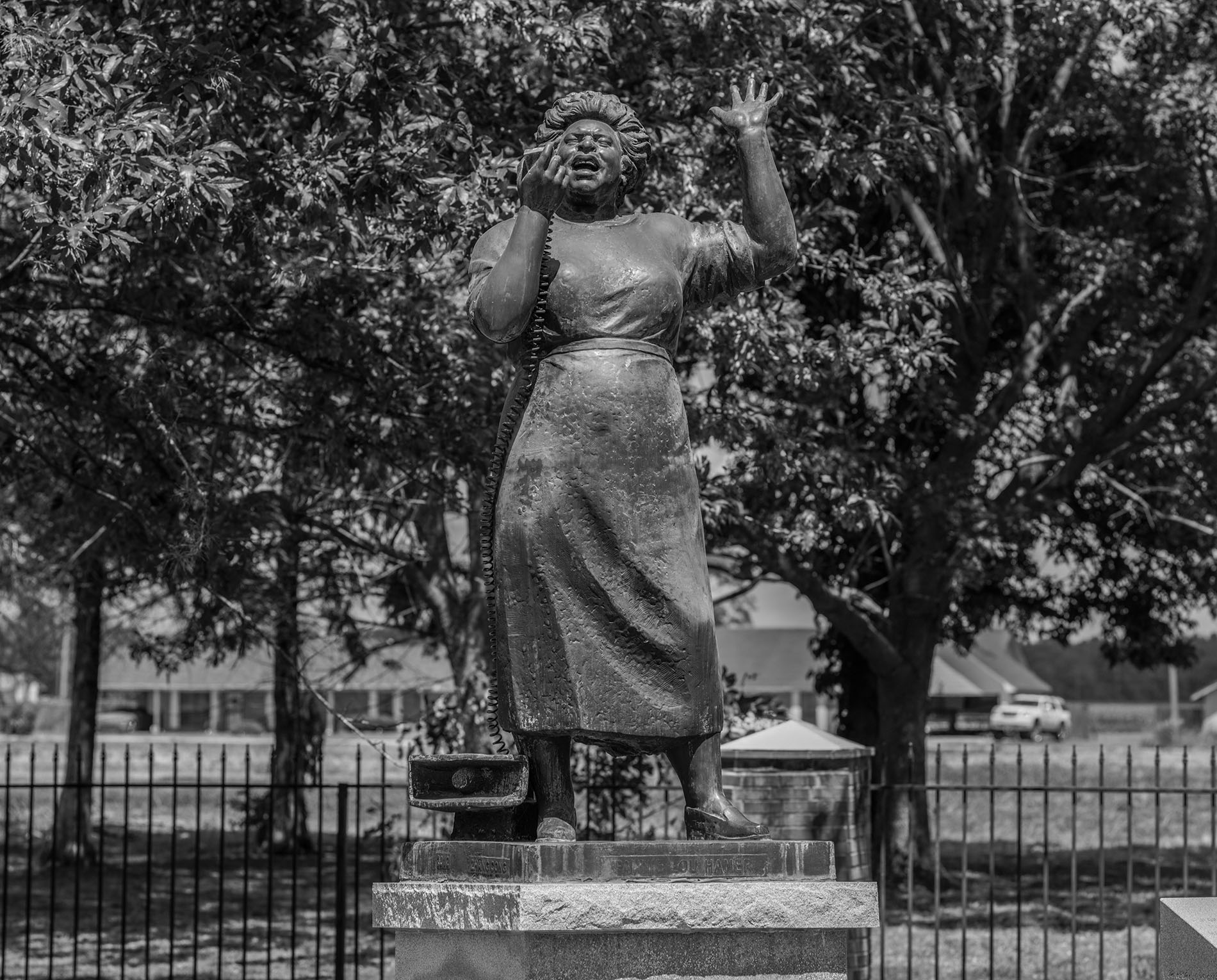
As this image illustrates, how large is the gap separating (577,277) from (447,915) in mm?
1664

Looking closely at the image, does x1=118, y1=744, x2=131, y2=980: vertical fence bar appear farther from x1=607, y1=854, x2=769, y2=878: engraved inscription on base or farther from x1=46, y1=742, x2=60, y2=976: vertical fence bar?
x1=607, y1=854, x2=769, y2=878: engraved inscription on base

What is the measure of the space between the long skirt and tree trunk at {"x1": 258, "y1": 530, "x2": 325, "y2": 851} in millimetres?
8101

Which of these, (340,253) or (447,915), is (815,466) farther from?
(447,915)

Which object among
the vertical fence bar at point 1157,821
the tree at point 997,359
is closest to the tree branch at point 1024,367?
the tree at point 997,359

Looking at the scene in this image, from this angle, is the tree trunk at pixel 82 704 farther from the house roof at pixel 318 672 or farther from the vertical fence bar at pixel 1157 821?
the vertical fence bar at pixel 1157 821

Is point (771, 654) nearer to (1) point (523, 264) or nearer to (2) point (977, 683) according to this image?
(2) point (977, 683)

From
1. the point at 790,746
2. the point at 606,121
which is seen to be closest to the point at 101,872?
the point at 790,746

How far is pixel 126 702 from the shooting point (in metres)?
57.3

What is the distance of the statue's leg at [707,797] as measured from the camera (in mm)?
4734

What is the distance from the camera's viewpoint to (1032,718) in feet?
174

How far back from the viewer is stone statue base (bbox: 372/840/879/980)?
4426 mm

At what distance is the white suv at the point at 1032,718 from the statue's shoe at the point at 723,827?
154 feet

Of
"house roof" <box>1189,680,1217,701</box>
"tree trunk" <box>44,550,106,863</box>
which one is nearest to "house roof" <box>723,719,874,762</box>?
"tree trunk" <box>44,550,106,863</box>

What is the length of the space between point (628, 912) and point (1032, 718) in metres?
50.4
